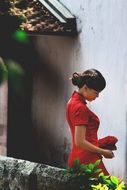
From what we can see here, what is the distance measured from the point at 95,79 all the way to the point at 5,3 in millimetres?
2597

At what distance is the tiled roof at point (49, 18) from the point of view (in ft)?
27.5

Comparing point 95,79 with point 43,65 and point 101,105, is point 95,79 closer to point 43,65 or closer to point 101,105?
point 101,105

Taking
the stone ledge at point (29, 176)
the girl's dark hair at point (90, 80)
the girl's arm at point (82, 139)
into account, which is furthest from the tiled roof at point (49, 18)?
the stone ledge at point (29, 176)

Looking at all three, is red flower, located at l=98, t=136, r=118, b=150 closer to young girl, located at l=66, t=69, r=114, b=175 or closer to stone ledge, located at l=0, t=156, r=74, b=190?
young girl, located at l=66, t=69, r=114, b=175

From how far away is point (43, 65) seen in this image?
9578 mm

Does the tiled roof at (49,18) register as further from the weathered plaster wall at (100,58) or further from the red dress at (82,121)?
the red dress at (82,121)

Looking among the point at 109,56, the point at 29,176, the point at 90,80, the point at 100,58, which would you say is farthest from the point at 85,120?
the point at 100,58

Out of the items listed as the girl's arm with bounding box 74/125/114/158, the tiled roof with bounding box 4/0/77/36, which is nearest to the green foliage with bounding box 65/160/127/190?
the girl's arm with bounding box 74/125/114/158

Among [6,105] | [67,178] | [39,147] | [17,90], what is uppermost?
[17,90]

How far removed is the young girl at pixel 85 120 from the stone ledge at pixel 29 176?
0.44 metres

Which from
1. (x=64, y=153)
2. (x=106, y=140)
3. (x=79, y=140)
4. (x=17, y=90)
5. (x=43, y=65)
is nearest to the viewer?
(x=17, y=90)

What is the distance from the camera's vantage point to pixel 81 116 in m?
4.62

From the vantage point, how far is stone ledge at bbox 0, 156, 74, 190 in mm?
4094

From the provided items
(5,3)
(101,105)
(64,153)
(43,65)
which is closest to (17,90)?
(5,3)
